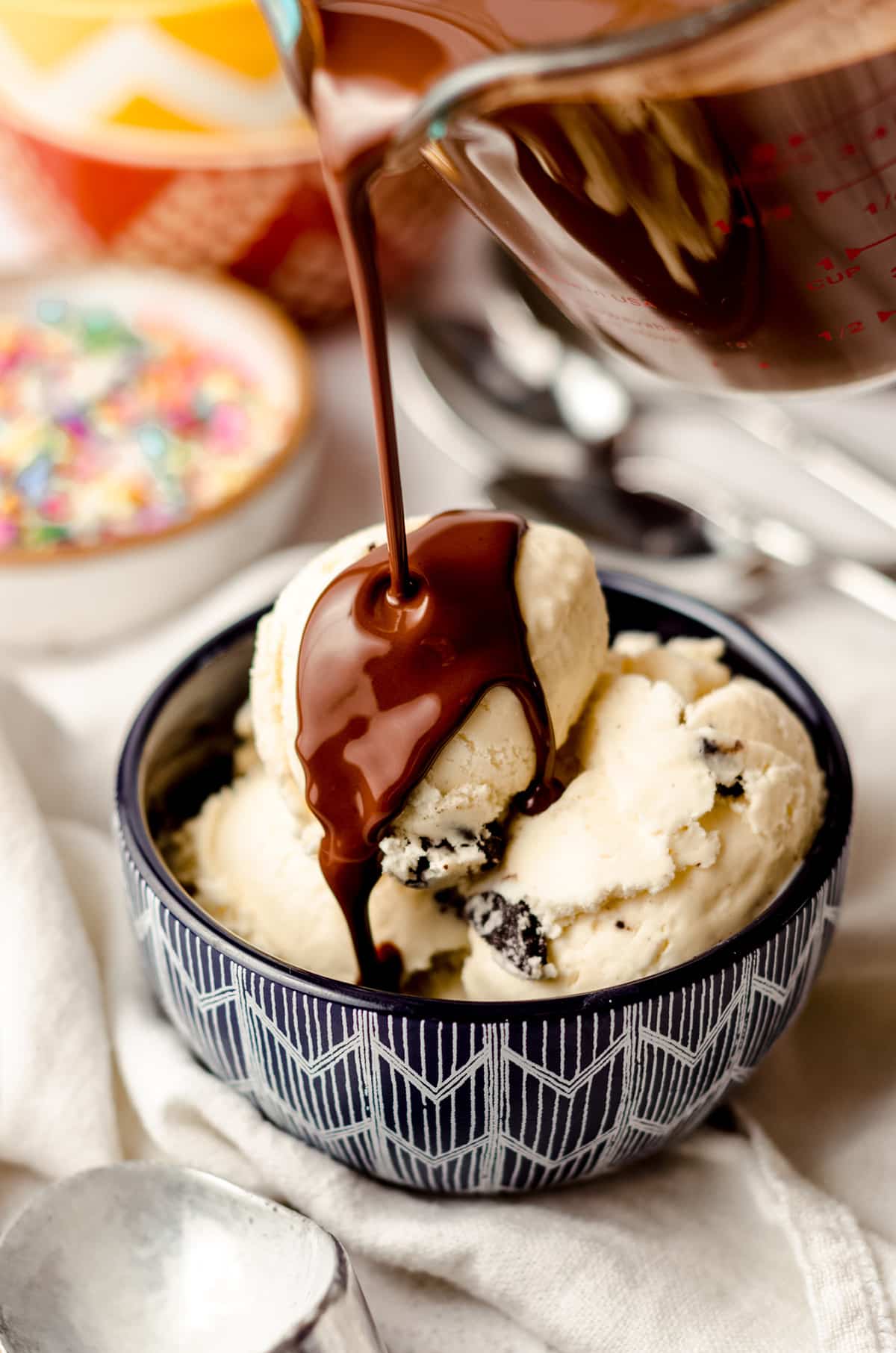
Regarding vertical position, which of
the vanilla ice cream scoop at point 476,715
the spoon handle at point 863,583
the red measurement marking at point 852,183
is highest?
the red measurement marking at point 852,183

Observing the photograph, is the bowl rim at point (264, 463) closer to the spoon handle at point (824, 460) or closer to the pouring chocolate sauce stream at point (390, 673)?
the spoon handle at point (824, 460)

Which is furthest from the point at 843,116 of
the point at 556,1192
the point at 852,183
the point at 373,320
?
the point at 556,1192

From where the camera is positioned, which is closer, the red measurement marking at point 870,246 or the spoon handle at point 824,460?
the red measurement marking at point 870,246

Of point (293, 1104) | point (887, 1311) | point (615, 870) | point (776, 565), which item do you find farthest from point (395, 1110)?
point (776, 565)

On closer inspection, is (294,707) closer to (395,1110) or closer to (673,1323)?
(395,1110)

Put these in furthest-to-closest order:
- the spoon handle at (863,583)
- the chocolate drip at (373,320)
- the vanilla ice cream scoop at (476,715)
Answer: the spoon handle at (863,583)
the vanilla ice cream scoop at (476,715)
the chocolate drip at (373,320)

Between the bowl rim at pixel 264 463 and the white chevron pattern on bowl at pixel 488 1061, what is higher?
the bowl rim at pixel 264 463

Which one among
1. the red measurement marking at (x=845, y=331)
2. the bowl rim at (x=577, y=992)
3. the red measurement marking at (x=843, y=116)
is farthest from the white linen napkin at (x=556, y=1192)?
the red measurement marking at (x=843, y=116)

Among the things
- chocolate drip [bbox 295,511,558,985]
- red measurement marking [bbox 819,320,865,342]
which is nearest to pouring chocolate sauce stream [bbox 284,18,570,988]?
chocolate drip [bbox 295,511,558,985]
